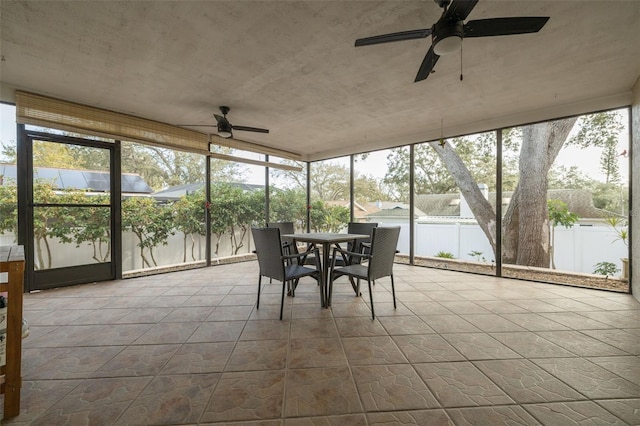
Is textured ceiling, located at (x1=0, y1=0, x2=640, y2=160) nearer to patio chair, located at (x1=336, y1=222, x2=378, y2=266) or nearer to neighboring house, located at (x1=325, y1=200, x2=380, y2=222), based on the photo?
patio chair, located at (x1=336, y1=222, x2=378, y2=266)

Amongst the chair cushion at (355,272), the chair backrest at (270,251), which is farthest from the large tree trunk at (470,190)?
the chair backrest at (270,251)

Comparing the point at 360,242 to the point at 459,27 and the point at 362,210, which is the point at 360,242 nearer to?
the point at 459,27

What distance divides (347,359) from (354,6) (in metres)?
2.51

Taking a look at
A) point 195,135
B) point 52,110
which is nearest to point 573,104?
point 195,135

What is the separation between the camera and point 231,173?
557 cm

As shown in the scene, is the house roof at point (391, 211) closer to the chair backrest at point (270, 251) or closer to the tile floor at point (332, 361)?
the tile floor at point (332, 361)

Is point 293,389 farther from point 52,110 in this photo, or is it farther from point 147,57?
point 52,110

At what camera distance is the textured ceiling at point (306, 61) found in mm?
1914

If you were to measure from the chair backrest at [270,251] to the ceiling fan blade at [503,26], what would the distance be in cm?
212

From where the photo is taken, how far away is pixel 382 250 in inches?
102

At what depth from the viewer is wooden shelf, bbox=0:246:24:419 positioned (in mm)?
1264

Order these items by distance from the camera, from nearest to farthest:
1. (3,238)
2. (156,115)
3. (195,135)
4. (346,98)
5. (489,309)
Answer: (489,309) < (3,238) < (346,98) < (156,115) < (195,135)

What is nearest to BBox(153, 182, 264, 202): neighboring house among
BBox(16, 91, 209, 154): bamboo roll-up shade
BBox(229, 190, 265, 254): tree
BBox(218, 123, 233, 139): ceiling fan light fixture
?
BBox(229, 190, 265, 254): tree

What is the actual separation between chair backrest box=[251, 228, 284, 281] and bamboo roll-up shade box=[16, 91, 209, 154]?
2.77 metres
